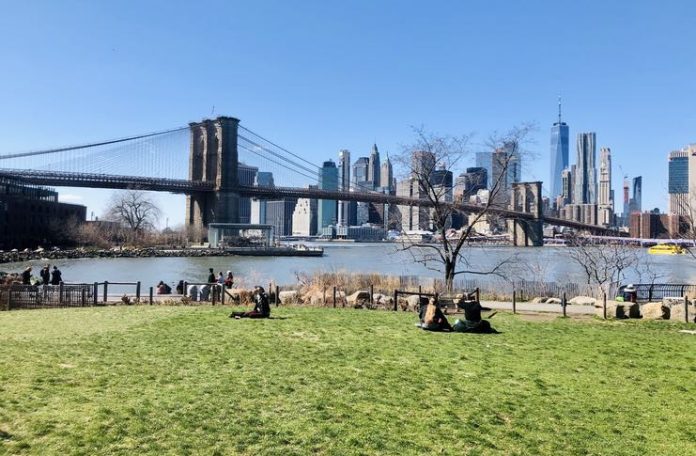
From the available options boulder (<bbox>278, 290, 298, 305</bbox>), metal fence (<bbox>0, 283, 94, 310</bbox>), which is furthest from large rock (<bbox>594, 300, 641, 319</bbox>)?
metal fence (<bbox>0, 283, 94, 310</bbox>)

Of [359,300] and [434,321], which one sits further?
[359,300]

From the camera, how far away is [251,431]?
206 inches

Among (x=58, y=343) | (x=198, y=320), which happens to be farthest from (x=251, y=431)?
(x=198, y=320)

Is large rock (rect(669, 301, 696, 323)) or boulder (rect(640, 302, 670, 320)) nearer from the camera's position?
large rock (rect(669, 301, 696, 323))

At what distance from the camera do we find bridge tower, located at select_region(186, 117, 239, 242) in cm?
8512

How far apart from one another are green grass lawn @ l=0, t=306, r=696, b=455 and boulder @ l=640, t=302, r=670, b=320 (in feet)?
11.1

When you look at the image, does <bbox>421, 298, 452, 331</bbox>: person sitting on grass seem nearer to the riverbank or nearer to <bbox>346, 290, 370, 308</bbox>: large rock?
<bbox>346, 290, 370, 308</bbox>: large rock

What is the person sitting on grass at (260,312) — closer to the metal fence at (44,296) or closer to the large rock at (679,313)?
the metal fence at (44,296)

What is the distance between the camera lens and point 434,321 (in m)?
11.5

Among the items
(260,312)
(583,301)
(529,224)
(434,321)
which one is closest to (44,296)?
(260,312)

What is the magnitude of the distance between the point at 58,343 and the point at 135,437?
5075mm

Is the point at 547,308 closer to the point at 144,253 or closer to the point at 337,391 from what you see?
the point at 337,391

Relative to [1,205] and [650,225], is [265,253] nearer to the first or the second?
[1,205]

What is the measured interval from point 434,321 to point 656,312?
711cm
